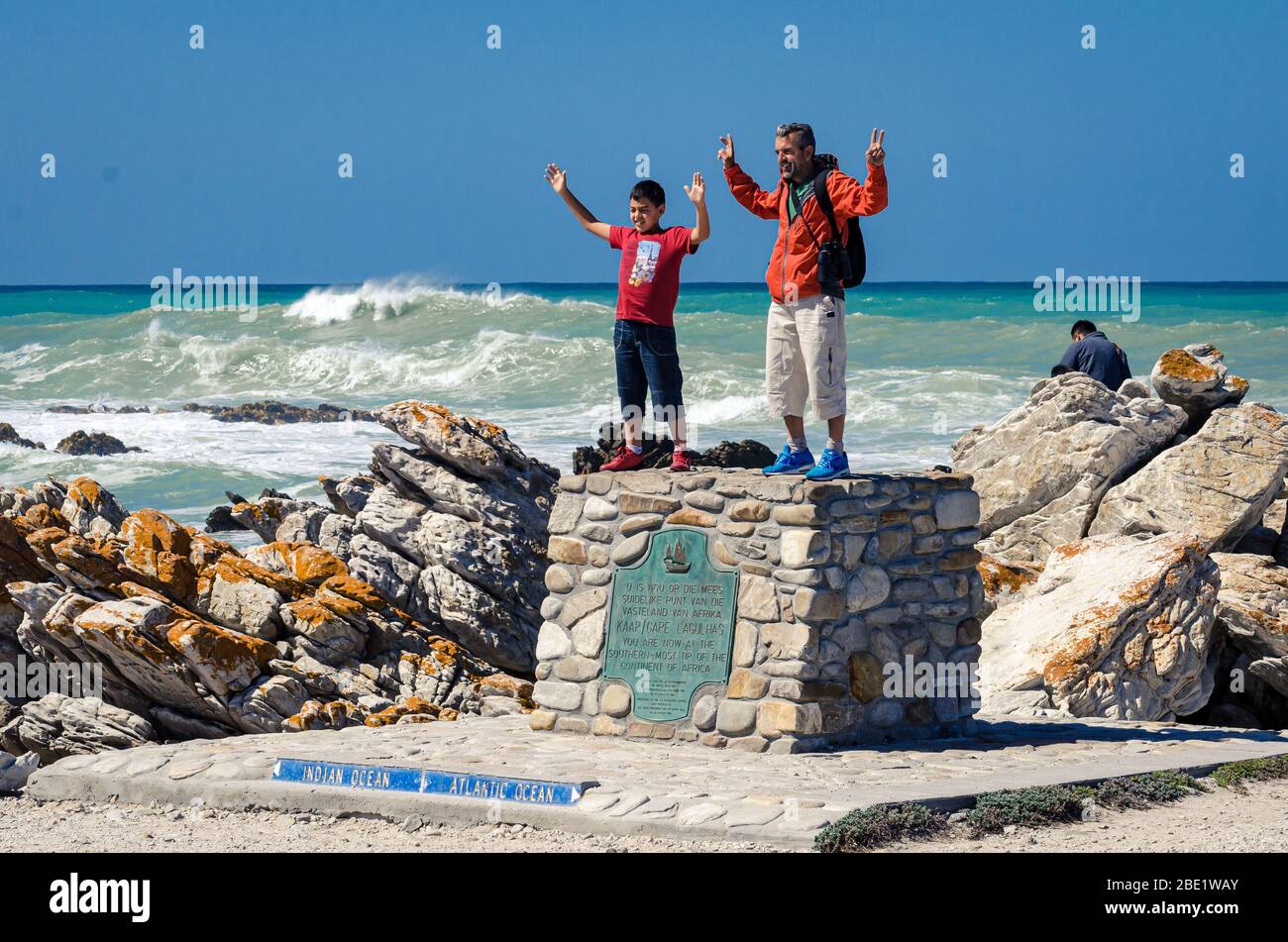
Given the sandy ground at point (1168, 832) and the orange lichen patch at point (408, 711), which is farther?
the orange lichen patch at point (408, 711)

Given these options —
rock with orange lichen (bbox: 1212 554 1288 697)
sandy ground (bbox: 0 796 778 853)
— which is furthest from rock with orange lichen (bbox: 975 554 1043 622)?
sandy ground (bbox: 0 796 778 853)

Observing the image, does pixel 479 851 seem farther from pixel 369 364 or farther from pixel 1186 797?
pixel 369 364

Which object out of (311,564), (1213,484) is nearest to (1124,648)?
(1213,484)

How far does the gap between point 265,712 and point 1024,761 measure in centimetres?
468

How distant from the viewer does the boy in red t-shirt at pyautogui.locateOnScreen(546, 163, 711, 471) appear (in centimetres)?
893

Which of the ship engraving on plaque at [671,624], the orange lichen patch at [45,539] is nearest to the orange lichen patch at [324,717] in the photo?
the ship engraving on plaque at [671,624]

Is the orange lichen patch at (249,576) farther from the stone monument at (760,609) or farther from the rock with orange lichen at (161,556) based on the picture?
the stone monument at (760,609)

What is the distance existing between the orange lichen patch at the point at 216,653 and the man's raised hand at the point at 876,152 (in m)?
5.07

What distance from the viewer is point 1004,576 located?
12.0 meters

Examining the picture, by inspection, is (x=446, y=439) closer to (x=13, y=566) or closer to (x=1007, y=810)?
(x=13, y=566)

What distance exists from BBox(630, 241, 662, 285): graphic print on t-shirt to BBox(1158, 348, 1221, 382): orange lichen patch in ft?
21.8

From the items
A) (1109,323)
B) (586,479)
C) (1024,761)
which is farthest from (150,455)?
(1109,323)

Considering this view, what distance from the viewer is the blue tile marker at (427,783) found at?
704cm

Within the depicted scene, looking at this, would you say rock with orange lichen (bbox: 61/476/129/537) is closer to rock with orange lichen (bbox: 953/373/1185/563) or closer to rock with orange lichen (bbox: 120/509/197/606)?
rock with orange lichen (bbox: 120/509/197/606)
